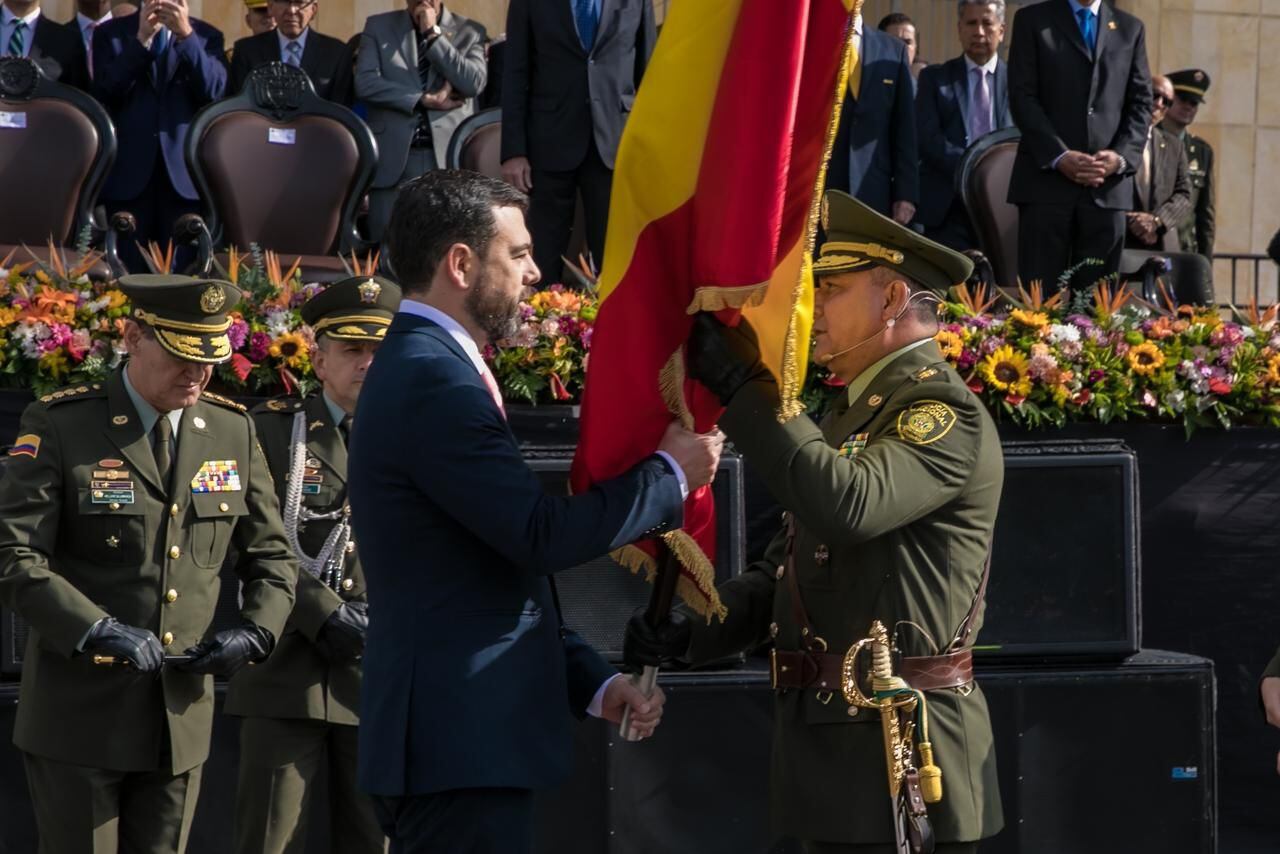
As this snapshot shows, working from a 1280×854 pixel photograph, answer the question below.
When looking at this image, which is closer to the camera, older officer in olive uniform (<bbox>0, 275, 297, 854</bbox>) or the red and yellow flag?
the red and yellow flag

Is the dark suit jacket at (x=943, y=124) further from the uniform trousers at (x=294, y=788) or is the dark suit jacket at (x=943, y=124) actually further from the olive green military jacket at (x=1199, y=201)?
the uniform trousers at (x=294, y=788)

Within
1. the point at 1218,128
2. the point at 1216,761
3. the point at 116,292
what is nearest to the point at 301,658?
the point at 116,292

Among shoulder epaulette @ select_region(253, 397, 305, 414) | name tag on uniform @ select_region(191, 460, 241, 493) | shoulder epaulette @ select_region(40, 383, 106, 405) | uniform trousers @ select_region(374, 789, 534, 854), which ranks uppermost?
shoulder epaulette @ select_region(40, 383, 106, 405)

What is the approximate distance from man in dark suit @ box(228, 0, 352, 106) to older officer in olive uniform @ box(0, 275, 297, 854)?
4529 mm

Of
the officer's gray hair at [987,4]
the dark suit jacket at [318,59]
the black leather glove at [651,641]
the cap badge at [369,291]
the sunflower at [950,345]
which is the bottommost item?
the black leather glove at [651,641]

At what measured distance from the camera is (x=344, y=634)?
4.48 metres

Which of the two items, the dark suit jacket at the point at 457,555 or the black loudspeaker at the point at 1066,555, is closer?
the dark suit jacket at the point at 457,555

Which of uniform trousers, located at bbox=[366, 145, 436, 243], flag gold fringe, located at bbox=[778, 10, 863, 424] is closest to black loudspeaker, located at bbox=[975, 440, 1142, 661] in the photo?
flag gold fringe, located at bbox=[778, 10, 863, 424]

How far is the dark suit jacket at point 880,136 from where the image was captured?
26.3 ft

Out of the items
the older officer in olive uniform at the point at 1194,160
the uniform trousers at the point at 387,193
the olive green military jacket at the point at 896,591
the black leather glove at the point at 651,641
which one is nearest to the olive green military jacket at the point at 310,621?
the olive green military jacket at the point at 896,591

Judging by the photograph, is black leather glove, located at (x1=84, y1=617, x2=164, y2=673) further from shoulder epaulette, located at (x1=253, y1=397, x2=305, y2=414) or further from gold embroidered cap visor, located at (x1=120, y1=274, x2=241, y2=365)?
shoulder epaulette, located at (x1=253, y1=397, x2=305, y2=414)

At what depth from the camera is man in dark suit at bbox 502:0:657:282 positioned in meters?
7.48

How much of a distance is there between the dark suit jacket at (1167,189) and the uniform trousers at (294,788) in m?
5.98

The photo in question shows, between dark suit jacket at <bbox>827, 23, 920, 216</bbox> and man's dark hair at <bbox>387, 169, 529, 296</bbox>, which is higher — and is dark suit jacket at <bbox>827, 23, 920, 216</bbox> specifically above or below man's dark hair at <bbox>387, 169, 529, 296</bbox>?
above
